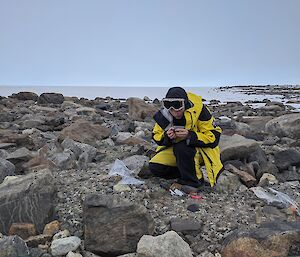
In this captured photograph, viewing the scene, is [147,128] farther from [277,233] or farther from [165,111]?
[277,233]

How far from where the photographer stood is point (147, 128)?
34.4 ft

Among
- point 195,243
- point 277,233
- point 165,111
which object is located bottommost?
point 195,243

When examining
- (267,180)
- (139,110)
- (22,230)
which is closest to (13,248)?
(22,230)

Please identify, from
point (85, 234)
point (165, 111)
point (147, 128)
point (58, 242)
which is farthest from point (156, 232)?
point (147, 128)

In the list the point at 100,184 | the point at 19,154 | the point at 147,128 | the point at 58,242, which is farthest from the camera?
the point at 147,128

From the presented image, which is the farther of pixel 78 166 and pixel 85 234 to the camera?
pixel 78 166

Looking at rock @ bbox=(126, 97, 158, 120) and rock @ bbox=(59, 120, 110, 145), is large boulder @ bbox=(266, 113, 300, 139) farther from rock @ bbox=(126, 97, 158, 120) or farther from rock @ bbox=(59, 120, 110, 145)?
rock @ bbox=(126, 97, 158, 120)

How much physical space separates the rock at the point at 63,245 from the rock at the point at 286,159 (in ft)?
12.6

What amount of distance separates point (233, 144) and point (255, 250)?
309 cm

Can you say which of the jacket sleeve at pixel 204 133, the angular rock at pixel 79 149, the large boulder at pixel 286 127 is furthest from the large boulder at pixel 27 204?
the large boulder at pixel 286 127

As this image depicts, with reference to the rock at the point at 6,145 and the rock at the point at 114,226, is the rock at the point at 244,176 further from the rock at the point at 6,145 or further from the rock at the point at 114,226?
the rock at the point at 6,145

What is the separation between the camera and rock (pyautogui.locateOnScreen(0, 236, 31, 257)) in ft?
9.66

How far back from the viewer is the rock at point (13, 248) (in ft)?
9.66

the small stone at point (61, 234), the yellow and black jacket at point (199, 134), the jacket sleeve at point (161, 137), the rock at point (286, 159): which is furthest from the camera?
the rock at point (286, 159)
